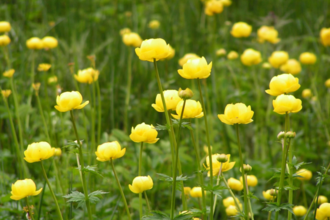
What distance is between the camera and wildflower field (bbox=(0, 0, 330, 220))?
2.50 ft

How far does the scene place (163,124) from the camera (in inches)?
79.4

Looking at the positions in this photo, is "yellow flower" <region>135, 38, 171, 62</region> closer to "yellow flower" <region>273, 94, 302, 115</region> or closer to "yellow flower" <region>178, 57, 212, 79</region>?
"yellow flower" <region>178, 57, 212, 79</region>

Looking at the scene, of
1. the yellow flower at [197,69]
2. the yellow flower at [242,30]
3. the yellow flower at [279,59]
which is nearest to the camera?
the yellow flower at [197,69]

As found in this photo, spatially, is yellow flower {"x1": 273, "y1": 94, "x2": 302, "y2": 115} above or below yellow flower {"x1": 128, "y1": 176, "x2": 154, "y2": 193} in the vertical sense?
above

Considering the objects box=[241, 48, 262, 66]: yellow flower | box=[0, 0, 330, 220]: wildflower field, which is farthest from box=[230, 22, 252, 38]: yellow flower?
box=[241, 48, 262, 66]: yellow flower

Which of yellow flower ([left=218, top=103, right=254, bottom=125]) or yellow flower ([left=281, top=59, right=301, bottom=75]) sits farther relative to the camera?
yellow flower ([left=281, top=59, right=301, bottom=75])

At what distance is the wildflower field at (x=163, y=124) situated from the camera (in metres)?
0.76

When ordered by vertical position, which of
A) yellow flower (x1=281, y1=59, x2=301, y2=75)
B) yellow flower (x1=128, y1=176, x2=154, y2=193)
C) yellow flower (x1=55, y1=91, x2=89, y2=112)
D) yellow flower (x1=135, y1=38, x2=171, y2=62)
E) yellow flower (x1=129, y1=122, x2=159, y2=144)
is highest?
yellow flower (x1=281, y1=59, x2=301, y2=75)

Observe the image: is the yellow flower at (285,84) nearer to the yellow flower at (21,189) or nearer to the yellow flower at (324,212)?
the yellow flower at (324,212)

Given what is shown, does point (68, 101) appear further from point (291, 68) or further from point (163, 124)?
point (291, 68)

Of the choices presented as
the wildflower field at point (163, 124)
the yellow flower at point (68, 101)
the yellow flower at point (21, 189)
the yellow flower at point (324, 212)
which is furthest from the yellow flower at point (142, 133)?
the yellow flower at point (324, 212)

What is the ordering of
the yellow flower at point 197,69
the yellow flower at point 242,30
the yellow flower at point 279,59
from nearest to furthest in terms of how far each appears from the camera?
the yellow flower at point 197,69 → the yellow flower at point 279,59 → the yellow flower at point 242,30

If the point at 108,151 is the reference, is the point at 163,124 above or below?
above

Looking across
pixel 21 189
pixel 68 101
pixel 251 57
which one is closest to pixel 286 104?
pixel 68 101
